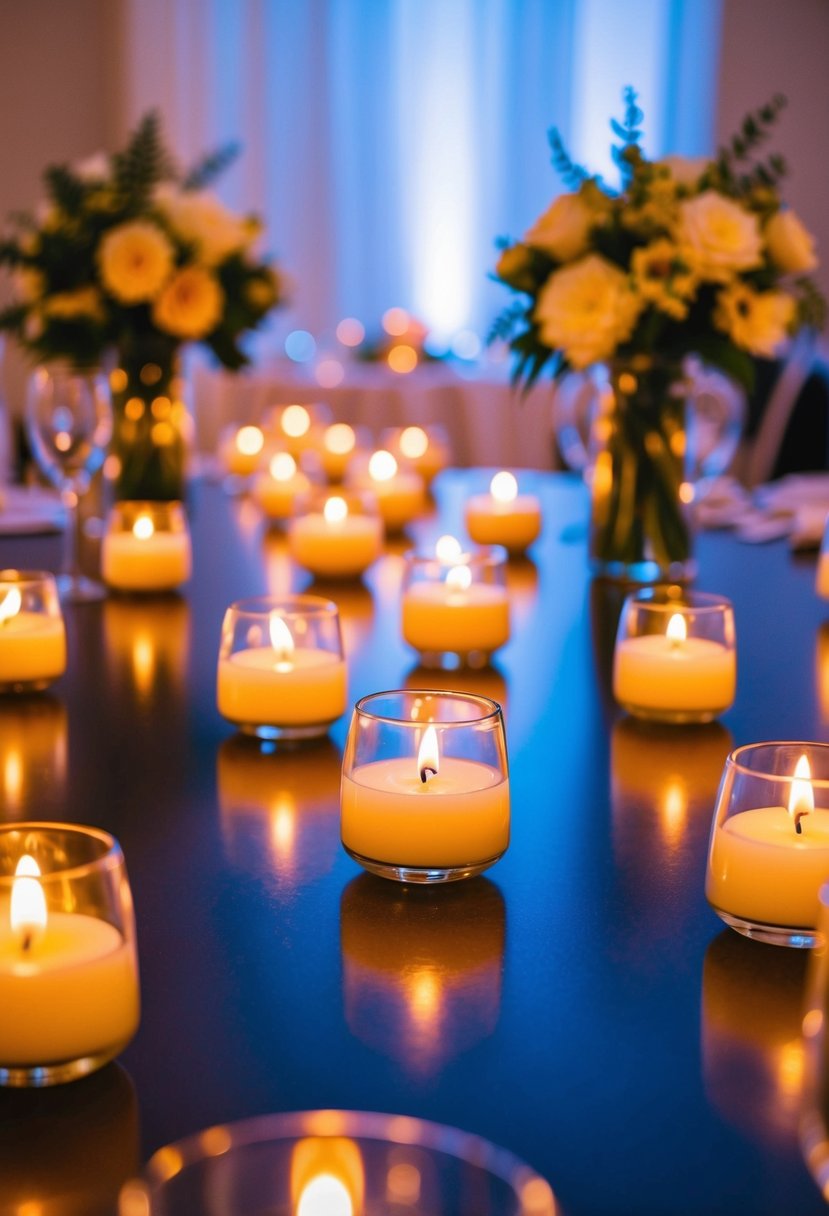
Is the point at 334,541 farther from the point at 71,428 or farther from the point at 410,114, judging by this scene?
the point at 410,114

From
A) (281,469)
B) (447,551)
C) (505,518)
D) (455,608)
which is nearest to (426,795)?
(455,608)

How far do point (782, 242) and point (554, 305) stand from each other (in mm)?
303

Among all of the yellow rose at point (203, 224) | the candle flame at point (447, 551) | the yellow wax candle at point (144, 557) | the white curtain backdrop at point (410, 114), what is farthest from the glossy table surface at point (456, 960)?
the white curtain backdrop at point (410, 114)

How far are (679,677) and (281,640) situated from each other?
1.13ft

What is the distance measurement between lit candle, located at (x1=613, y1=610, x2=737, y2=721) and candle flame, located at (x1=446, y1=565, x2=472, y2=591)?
232mm

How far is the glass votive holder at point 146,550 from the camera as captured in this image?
6.11 feet

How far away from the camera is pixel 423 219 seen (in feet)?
23.8

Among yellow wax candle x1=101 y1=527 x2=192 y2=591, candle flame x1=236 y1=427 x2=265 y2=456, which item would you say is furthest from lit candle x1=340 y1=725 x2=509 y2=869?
candle flame x1=236 y1=427 x2=265 y2=456

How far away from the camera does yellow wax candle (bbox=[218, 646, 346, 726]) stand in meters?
1.25

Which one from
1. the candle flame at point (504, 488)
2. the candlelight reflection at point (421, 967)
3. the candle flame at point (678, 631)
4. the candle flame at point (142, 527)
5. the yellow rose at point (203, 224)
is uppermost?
the yellow rose at point (203, 224)

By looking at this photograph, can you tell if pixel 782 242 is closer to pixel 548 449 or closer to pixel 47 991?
pixel 47 991

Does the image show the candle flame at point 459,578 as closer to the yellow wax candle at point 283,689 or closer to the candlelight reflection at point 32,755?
the yellow wax candle at point 283,689

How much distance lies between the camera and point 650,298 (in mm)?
1819

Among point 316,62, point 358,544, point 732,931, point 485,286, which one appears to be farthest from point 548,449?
point 732,931
